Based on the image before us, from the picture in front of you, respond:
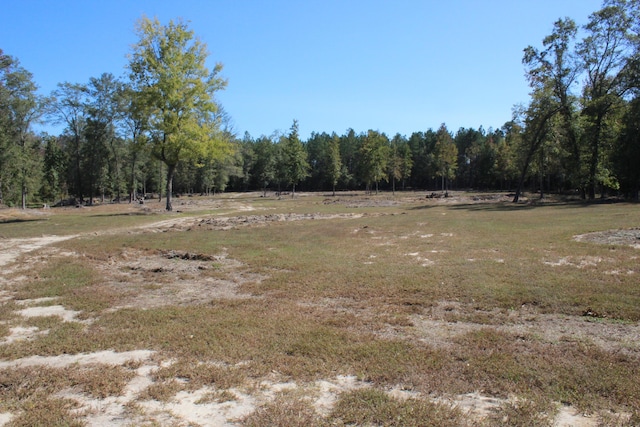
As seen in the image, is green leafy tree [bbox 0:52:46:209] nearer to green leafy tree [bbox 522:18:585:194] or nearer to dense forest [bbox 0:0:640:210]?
dense forest [bbox 0:0:640:210]

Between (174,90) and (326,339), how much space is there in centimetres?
3491

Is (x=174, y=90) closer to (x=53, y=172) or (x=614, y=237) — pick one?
(x=614, y=237)

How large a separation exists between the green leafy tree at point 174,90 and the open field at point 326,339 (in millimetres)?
24150

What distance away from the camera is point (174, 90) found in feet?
118

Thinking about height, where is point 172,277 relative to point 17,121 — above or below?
below

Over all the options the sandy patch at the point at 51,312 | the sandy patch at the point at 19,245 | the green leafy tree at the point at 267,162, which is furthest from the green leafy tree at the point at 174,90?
the green leafy tree at the point at 267,162

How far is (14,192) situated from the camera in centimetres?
4222

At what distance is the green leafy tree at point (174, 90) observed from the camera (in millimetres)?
36125

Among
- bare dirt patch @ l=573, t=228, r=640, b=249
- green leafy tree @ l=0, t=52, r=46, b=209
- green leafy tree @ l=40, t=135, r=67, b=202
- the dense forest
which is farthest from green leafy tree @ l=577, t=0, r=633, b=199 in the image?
green leafy tree @ l=40, t=135, r=67, b=202

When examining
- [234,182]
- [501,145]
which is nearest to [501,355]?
[501,145]

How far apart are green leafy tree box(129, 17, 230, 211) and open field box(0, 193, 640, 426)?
79.2 feet

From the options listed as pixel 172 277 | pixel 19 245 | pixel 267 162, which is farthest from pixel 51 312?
pixel 267 162

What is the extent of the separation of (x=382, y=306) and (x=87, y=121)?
6049 centimetres

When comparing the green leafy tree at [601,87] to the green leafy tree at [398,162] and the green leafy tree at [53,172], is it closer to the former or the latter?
the green leafy tree at [398,162]
